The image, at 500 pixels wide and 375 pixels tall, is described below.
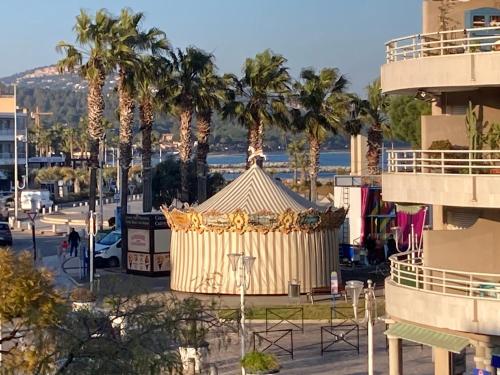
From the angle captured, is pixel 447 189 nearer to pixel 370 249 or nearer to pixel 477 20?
pixel 477 20

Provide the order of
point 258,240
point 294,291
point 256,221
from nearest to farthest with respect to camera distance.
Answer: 1. point 294,291
2. point 256,221
3. point 258,240

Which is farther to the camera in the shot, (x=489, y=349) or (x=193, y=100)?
(x=193, y=100)

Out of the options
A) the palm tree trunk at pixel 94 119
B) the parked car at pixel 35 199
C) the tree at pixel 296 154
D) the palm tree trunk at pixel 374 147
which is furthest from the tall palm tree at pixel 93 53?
the tree at pixel 296 154

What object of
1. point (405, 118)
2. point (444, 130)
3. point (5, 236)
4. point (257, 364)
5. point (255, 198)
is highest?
point (405, 118)

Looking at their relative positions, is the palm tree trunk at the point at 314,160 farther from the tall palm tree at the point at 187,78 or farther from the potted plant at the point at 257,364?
the potted plant at the point at 257,364

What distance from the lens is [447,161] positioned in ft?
61.5

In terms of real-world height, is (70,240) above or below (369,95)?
below

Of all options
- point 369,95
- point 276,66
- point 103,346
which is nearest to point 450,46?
point 103,346

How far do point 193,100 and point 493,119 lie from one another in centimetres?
3470

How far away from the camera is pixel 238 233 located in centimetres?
3853

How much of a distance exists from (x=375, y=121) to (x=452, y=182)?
43.4m

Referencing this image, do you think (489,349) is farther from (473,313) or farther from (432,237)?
(432,237)

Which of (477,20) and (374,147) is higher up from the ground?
(477,20)

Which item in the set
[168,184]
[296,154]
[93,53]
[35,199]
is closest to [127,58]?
[93,53]
